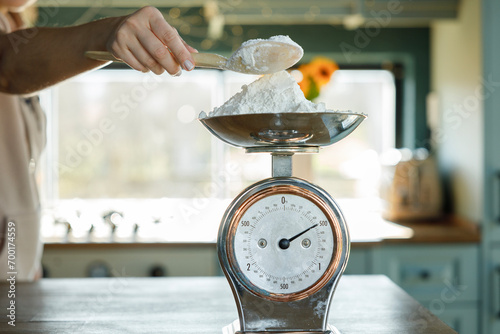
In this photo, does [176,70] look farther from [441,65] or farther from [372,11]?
[441,65]

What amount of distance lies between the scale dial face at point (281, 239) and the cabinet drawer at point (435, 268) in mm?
1399

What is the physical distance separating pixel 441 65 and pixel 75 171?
190 centimetres

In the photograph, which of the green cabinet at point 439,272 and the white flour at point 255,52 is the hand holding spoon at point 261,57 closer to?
the white flour at point 255,52

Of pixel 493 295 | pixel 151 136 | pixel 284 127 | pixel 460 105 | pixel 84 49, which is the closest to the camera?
pixel 284 127

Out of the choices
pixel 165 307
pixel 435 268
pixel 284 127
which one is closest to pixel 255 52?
pixel 284 127

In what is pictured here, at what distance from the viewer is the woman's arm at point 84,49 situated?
34.8 inches

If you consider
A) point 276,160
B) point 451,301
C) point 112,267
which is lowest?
point 451,301

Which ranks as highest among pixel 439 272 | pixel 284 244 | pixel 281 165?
pixel 281 165

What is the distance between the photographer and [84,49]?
1.02m

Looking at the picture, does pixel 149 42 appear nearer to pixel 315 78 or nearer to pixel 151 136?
pixel 315 78

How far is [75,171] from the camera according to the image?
9.56 feet

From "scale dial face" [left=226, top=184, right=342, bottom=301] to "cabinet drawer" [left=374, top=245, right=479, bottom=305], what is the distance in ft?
4.59

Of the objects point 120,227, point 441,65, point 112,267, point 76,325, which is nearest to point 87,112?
point 120,227

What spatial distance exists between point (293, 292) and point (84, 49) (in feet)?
1.85
